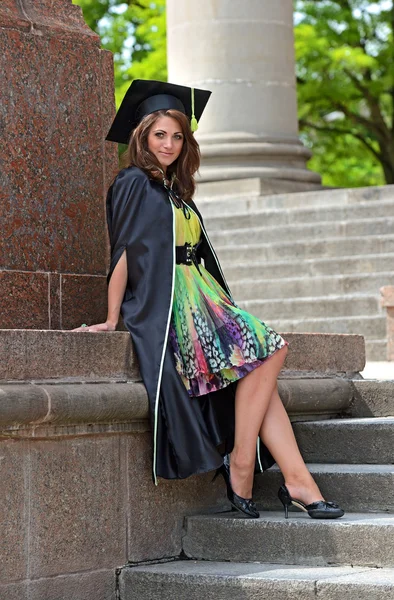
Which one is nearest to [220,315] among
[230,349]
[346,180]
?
[230,349]

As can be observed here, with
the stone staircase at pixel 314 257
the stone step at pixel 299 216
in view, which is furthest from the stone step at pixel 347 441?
the stone step at pixel 299 216

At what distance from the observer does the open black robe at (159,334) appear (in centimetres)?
600

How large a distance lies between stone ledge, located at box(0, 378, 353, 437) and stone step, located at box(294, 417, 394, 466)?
3.69ft

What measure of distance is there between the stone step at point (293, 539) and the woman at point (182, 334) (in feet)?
0.43

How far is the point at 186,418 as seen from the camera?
19.8 ft

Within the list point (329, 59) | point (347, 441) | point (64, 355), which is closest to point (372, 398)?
point (347, 441)

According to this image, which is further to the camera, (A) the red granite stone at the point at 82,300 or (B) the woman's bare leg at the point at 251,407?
(A) the red granite stone at the point at 82,300

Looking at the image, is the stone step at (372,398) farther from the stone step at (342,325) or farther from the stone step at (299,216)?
the stone step at (299,216)

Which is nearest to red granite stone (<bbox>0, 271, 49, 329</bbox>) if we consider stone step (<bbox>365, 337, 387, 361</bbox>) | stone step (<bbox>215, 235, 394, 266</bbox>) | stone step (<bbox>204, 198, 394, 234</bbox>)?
stone step (<bbox>365, 337, 387, 361</bbox>)

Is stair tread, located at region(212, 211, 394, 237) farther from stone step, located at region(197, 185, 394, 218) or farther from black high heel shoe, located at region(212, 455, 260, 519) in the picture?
black high heel shoe, located at region(212, 455, 260, 519)

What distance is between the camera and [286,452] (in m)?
6.21

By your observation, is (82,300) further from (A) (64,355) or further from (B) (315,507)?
(B) (315,507)

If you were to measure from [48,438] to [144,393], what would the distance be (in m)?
0.53

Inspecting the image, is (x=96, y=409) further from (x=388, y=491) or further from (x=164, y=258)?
(x=388, y=491)
